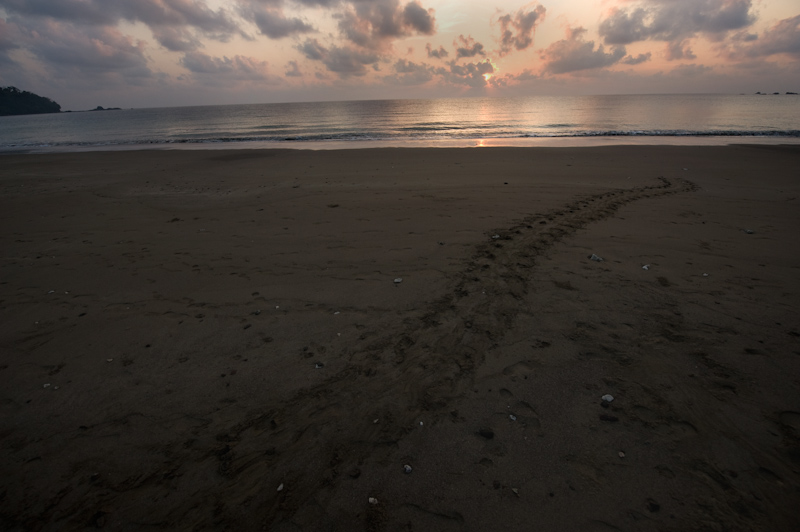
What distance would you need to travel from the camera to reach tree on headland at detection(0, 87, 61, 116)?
15050cm

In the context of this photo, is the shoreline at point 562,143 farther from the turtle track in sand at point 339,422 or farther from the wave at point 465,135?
the turtle track in sand at point 339,422

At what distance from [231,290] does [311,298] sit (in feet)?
4.20

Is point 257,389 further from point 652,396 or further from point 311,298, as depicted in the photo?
point 652,396

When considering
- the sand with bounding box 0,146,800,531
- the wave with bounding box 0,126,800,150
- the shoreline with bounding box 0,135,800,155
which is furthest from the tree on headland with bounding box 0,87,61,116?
the sand with bounding box 0,146,800,531

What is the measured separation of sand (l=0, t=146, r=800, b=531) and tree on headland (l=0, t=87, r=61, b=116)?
225 meters

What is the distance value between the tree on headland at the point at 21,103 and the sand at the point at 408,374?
739ft

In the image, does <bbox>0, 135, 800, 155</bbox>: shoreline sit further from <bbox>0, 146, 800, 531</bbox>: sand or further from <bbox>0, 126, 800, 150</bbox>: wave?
<bbox>0, 146, 800, 531</bbox>: sand

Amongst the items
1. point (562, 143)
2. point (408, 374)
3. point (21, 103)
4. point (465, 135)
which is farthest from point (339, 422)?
point (21, 103)

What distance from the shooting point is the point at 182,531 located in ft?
7.45

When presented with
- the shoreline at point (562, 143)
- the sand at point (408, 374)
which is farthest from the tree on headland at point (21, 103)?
the sand at point (408, 374)

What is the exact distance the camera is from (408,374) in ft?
11.3

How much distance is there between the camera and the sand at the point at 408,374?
2.38 meters

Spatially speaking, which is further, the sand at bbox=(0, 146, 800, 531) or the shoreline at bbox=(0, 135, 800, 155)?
the shoreline at bbox=(0, 135, 800, 155)

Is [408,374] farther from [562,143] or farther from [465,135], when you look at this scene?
[465,135]
